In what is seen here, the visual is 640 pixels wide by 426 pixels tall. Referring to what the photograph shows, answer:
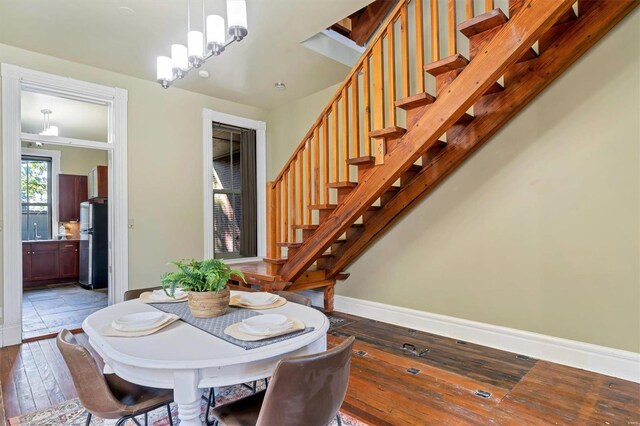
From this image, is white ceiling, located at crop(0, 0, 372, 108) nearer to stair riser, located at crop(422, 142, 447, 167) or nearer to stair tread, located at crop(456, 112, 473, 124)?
stair tread, located at crop(456, 112, 473, 124)

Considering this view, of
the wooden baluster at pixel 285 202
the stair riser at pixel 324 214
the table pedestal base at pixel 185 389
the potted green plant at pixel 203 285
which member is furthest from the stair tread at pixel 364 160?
the table pedestal base at pixel 185 389

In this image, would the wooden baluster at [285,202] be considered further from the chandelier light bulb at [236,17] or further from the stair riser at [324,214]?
the chandelier light bulb at [236,17]

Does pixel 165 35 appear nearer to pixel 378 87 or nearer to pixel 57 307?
pixel 378 87

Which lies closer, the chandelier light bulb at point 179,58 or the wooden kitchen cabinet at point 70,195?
the chandelier light bulb at point 179,58

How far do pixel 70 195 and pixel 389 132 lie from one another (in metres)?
7.03

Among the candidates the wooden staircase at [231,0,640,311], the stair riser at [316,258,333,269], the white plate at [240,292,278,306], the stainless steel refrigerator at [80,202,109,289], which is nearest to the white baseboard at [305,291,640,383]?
the stair riser at [316,258,333,269]

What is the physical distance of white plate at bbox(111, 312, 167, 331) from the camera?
59.5 inches

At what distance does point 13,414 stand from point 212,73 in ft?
11.6

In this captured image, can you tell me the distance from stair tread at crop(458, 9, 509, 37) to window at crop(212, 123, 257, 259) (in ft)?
12.4

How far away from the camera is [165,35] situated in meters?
3.29

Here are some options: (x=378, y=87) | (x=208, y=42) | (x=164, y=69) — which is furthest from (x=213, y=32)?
(x=378, y=87)

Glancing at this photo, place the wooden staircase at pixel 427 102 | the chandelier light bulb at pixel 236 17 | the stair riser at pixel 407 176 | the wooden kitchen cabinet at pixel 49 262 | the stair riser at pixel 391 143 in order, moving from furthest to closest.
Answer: the wooden kitchen cabinet at pixel 49 262
the stair riser at pixel 407 176
the stair riser at pixel 391 143
the wooden staircase at pixel 427 102
the chandelier light bulb at pixel 236 17

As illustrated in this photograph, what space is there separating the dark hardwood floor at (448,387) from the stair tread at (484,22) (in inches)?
94.8

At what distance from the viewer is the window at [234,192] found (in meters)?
5.32
